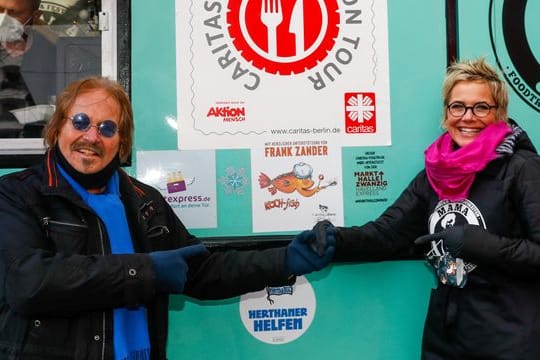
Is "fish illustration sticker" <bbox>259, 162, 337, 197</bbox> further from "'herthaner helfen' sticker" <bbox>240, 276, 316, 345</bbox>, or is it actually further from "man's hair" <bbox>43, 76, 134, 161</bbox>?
"man's hair" <bbox>43, 76, 134, 161</bbox>

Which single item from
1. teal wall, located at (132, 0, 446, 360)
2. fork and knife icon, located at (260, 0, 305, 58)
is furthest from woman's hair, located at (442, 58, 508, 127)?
fork and knife icon, located at (260, 0, 305, 58)

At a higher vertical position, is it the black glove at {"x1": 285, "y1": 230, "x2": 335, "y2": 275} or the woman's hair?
the woman's hair

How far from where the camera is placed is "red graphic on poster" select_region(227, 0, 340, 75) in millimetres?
1805

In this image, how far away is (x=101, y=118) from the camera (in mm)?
1454

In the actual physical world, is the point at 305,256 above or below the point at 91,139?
below

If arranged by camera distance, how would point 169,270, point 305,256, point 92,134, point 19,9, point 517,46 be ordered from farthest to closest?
point 517,46 < point 19,9 < point 305,256 < point 92,134 < point 169,270

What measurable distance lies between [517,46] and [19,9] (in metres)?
1.76

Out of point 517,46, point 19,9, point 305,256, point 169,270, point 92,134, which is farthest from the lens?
point 517,46

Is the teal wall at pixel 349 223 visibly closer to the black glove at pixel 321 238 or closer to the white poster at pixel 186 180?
the white poster at pixel 186 180

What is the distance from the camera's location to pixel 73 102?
1.45 m

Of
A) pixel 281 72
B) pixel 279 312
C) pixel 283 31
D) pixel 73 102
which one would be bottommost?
pixel 279 312

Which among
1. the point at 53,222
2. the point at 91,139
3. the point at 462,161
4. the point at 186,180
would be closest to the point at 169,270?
the point at 53,222

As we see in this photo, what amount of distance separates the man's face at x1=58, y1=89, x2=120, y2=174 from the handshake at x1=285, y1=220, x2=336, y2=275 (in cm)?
61

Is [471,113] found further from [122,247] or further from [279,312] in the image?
[122,247]
